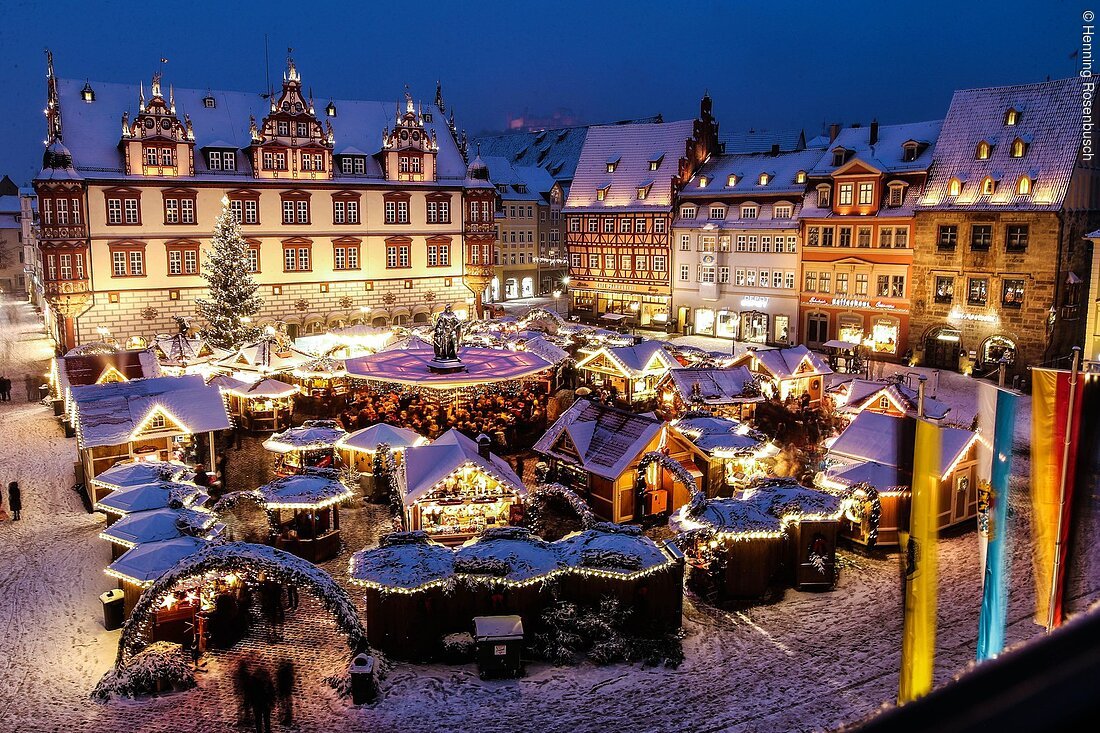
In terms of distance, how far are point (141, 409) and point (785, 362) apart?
1903 cm

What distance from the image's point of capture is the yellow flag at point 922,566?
9.89m

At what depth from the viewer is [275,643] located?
1382cm

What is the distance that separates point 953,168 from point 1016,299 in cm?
627

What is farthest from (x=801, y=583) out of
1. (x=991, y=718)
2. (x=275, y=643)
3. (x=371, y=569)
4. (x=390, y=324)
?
(x=390, y=324)

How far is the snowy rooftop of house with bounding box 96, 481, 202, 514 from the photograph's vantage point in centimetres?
1638

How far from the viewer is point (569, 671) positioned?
1302 cm

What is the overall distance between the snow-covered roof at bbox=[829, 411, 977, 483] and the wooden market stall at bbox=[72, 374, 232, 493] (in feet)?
48.0

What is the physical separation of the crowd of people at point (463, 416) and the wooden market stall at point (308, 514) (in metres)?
6.56

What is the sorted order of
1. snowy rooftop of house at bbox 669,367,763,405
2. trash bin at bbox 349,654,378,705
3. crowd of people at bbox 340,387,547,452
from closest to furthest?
trash bin at bbox 349,654,378,705 → crowd of people at bbox 340,387,547,452 → snowy rooftop of house at bbox 669,367,763,405

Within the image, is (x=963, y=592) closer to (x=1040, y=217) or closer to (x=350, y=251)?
(x=1040, y=217)

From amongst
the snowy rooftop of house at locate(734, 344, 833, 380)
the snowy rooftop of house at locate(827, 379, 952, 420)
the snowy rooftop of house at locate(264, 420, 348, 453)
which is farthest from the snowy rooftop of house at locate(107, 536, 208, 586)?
the snowy rooftop of house at locate(734, 344, 833, 380)

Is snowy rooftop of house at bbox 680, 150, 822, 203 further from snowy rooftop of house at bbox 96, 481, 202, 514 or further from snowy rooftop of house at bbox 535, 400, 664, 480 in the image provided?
snowy rooftop of house at bbox 96, 481, 202, 514

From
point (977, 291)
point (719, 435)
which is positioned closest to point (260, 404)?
point (719, 435)

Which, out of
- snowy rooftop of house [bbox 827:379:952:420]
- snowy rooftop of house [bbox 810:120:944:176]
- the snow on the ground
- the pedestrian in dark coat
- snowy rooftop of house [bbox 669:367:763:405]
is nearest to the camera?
the snow on the ground
